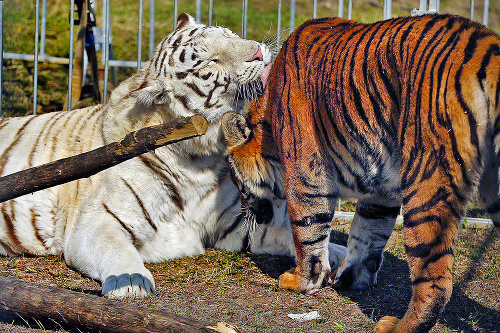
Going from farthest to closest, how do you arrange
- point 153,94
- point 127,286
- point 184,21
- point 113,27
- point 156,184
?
point 113,27, point 184,21, point 156,184, point 153,94, point 127,286

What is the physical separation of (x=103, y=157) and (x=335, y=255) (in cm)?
174

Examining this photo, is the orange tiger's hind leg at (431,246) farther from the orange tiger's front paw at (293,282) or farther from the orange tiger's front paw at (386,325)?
the orange tiger's front paw at (293,282)

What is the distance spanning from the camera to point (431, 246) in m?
2.03

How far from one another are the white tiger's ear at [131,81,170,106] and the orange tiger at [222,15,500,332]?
0.42 meters

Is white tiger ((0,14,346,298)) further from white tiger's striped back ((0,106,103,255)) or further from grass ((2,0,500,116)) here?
grass ((2,0,500,116))

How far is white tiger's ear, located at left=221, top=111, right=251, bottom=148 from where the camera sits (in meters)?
3.03

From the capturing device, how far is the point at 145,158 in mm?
3289

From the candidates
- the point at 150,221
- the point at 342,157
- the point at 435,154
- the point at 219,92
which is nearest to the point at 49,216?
the point at 150,221

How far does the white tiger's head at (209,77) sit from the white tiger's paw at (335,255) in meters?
1.05

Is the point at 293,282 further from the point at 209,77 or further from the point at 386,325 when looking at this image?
the point at 209,77

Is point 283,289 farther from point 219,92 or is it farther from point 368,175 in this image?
point 219,92

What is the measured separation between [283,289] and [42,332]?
1.25 m

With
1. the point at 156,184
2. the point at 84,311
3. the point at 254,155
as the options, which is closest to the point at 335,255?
the point at 254,155

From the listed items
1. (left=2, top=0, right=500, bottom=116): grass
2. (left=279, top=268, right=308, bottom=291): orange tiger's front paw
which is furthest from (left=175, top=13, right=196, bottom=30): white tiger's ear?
(left=279, top=268, right=308, bottom=291): orange tiger's front paw
